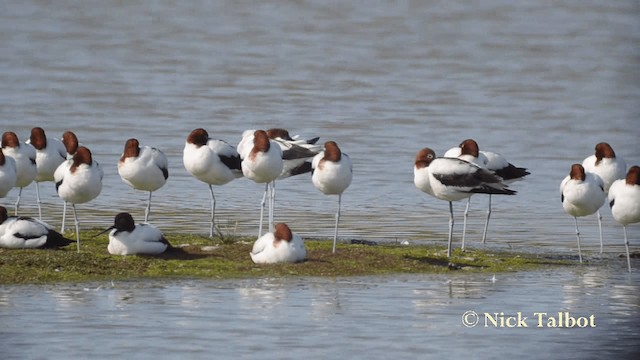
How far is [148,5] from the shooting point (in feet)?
153

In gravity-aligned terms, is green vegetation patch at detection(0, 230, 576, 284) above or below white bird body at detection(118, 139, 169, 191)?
below

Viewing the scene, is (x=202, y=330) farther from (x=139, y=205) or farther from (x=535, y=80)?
(x=535, y=80)

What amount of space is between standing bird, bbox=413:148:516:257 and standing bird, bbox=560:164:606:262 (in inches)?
27.5

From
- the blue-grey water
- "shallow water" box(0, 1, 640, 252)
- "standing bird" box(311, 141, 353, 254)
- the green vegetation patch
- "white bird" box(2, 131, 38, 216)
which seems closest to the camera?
the blue-grey water

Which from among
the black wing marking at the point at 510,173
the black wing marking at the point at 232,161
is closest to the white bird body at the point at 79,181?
the black wing marking at the point at 232,161

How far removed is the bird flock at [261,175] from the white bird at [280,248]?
0.01 m

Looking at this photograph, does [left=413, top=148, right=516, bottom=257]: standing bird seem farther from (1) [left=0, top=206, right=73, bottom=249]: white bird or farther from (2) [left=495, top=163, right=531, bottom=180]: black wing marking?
(1) [left=0, top=206, right=73, bottom=249]: white bird

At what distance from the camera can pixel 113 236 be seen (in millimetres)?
16234

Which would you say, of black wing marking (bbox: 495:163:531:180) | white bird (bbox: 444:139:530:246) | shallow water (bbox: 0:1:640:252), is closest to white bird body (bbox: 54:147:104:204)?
shallow water (bbox: 0:1:640:252)

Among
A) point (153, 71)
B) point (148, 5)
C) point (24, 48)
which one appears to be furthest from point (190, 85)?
point (148, 5)

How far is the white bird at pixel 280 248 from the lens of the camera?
16000mm

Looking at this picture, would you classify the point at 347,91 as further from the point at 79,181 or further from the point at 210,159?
the point at 79,181

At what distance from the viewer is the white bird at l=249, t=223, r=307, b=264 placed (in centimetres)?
1600

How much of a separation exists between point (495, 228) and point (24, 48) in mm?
21674
